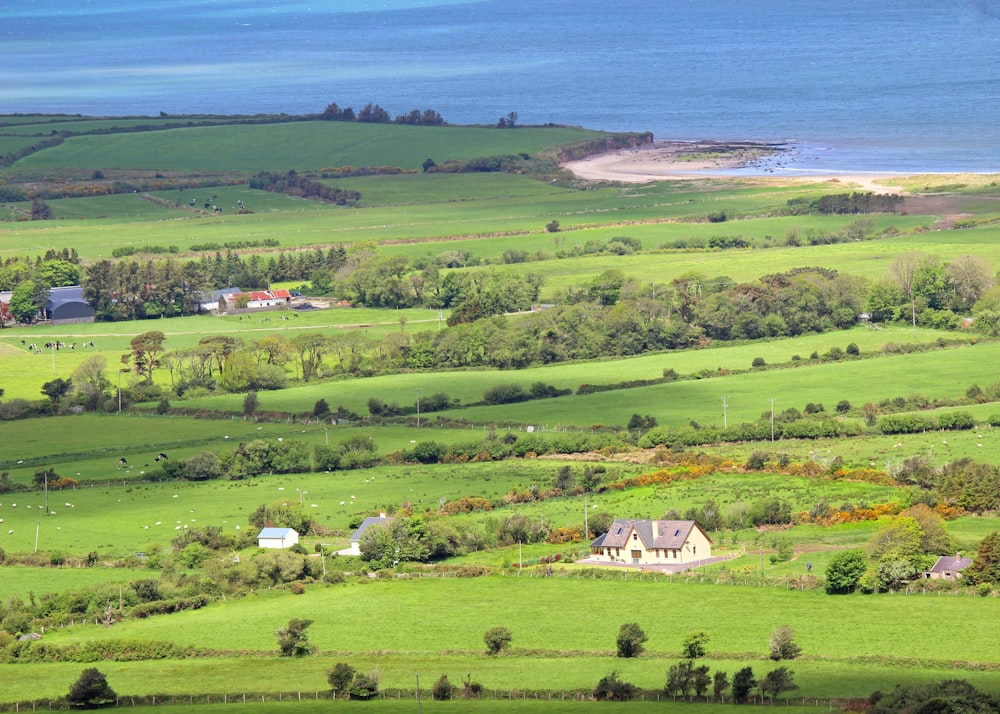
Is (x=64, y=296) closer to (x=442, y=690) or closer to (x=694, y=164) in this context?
(x=694, y=164)

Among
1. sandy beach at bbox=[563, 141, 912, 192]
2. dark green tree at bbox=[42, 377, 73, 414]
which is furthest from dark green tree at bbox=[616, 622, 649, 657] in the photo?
sandy beach at bbox=[563, 141, 912, 192]

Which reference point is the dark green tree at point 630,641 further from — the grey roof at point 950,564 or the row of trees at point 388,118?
the row of trees at point 388,118

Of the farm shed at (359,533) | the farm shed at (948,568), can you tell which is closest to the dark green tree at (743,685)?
the farm shed at (948,568)

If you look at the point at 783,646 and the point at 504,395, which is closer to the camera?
the point at 783,646

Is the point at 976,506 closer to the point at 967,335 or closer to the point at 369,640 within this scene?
the point at 369,640

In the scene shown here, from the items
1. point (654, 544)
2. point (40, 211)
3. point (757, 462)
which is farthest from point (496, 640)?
point (40, 211)

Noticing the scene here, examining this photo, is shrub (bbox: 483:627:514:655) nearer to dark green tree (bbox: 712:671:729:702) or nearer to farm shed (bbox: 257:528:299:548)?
dark green tree (bbox: 712:671:729:702)
